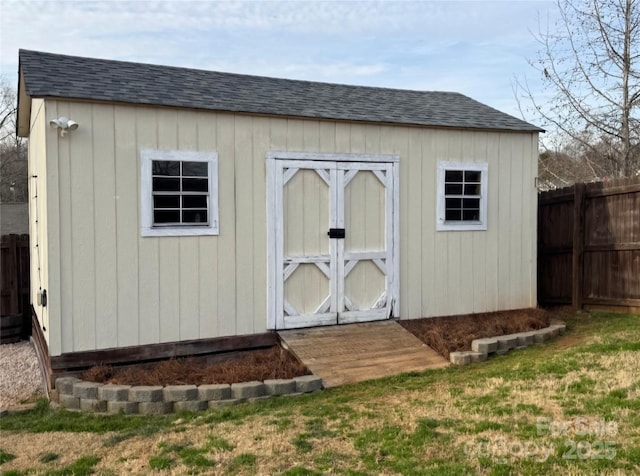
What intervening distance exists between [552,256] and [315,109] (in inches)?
199

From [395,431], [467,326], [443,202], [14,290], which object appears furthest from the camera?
[14,290]

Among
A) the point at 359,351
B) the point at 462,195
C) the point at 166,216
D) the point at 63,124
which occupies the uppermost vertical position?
the point at 63,124

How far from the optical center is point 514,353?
6.29 metres

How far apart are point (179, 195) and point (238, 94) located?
65.4 inches

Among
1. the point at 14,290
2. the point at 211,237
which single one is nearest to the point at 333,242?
the point at 211,237

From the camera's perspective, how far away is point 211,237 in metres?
6.27

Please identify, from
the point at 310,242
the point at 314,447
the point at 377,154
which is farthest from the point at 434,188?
the point at 314,447

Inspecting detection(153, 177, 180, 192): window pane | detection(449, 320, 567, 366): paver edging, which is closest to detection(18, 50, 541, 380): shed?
detection(153, 177, 180, 192): window pane

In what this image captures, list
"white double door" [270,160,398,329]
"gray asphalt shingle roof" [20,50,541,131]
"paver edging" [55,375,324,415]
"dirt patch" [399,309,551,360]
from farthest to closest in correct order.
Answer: "white double door" [270,160,398,329], "dirt patch" [399,309,551,360], "gray asphalt shingle roof" [20,50,541,131], "paver edging" [55,375,324,415]

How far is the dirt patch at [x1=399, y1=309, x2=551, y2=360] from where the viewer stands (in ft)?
21.1

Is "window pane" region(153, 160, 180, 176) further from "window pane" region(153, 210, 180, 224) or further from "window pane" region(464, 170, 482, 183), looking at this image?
"window pane" region(464, 170, 482, 183)

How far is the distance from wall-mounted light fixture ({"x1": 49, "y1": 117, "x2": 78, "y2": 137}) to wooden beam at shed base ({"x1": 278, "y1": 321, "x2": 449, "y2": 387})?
10.7 ft

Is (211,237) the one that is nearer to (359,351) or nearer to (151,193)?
(151,193)

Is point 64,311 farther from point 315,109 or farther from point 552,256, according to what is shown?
point 552,256
